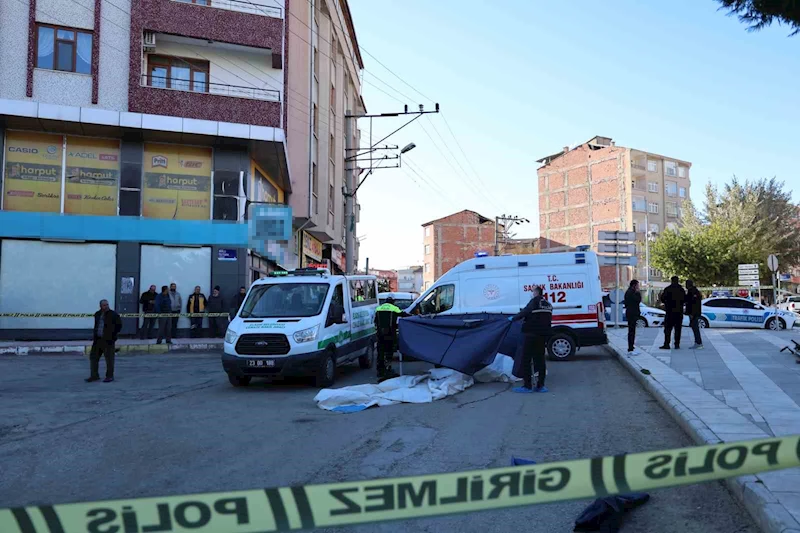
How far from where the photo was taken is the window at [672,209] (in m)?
79.7

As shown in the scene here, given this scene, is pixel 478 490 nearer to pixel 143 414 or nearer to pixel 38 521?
pixel 38 521

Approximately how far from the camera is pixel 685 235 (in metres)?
48.4

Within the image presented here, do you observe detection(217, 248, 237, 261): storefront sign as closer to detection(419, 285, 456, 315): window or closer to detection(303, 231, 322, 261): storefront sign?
detection(303, 231, 322, 261): storefront sign

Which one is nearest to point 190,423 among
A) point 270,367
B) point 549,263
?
point 270,367

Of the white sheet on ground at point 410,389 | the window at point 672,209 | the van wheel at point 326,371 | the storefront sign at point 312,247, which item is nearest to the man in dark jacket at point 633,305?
the white sheet on ground at point 410,389

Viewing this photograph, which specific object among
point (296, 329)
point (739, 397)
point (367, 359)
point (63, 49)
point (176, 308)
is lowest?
point (367, 359)

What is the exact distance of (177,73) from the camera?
2330cm

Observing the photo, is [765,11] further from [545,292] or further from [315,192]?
[315,192]

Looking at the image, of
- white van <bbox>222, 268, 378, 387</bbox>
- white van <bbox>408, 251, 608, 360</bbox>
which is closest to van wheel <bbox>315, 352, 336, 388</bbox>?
white van <bbox>222, 268, 378, 387</bbox>

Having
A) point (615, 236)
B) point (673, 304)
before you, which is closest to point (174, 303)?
point (615, 236)

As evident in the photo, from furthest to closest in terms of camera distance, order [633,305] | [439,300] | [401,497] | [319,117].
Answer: [319,117]
[633,305]
[439,300]
[401,497]

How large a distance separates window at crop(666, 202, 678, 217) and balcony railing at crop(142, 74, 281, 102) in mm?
66838

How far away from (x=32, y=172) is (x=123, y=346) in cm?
674

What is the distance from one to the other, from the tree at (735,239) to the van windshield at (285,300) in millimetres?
40721
